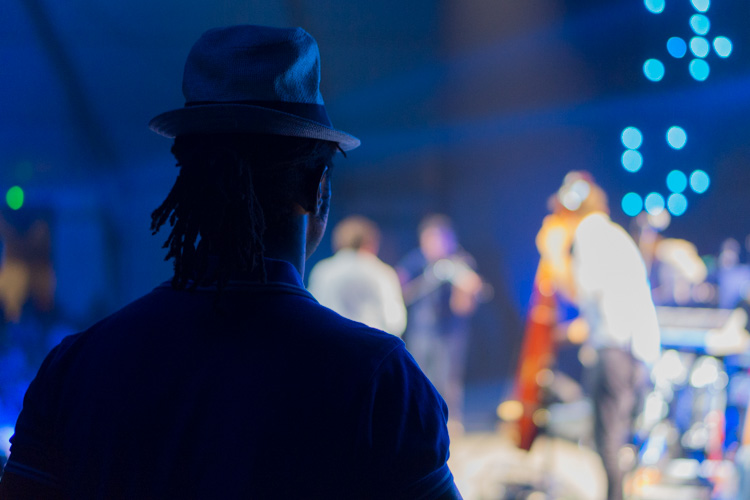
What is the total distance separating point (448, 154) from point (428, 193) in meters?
→ 0.34

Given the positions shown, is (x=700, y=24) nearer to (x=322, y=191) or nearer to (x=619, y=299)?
(x=619, y=299)

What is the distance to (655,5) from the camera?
4391mm

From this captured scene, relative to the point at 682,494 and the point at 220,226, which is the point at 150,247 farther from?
the point at 220,226

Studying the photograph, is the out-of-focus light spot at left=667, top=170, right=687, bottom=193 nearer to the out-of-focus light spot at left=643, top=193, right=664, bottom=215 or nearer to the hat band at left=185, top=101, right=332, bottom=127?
the out-of-focus light spot at left=643, top=193, right=664, bottom=215

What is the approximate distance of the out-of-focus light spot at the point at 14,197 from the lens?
373cm

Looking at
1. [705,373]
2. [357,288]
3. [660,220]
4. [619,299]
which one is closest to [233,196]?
[619,299]

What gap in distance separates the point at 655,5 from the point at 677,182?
1.18 metres

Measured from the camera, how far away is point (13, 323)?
375 cm

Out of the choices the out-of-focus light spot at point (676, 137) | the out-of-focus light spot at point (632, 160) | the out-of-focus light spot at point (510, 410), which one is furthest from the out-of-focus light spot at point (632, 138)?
the out-of-focus light spot at point (510, 410)

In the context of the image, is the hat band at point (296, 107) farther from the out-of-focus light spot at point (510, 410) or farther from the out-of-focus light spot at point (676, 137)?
the out-of-focus light spot at point (676, 137)

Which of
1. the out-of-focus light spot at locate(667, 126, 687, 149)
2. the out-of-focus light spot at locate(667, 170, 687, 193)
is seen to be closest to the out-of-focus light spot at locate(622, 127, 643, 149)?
the out-of-focus light spot at locate(667, 126, 687, 149)

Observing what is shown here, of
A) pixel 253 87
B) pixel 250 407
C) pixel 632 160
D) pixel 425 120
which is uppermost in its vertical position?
pixel 425 120

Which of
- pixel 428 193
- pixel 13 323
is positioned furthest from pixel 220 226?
pixel 428 193

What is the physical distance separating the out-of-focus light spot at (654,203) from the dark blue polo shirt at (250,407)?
4.10 m
